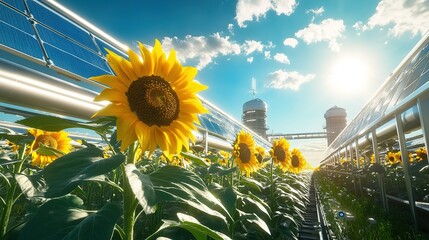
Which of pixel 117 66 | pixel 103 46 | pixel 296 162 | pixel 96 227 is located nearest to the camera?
pixel 96 227

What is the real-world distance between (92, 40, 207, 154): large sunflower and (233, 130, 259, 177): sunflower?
2084mm

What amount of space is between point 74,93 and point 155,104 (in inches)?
84.7

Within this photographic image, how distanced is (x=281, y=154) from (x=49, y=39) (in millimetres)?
5750

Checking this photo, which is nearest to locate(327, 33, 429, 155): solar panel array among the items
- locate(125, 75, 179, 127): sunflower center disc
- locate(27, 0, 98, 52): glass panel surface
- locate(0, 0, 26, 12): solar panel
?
locate(125, 75, 179, 127): sunflower center disc

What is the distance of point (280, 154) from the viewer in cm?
509

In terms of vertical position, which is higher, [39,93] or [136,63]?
[39,93]

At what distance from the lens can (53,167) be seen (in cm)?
92

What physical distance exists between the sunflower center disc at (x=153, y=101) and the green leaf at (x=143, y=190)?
420mm

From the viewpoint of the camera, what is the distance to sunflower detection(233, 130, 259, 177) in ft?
11.8

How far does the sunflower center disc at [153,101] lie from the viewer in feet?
4.51

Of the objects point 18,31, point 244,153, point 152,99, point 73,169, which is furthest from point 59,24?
point 73,169

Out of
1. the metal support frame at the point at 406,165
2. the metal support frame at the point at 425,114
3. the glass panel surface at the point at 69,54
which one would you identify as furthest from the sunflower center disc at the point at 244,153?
the metal support frame at the point at 406,165

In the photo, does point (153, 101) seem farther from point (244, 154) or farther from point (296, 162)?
point (296, 162)

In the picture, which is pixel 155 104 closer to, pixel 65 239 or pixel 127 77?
pixel 127 77
